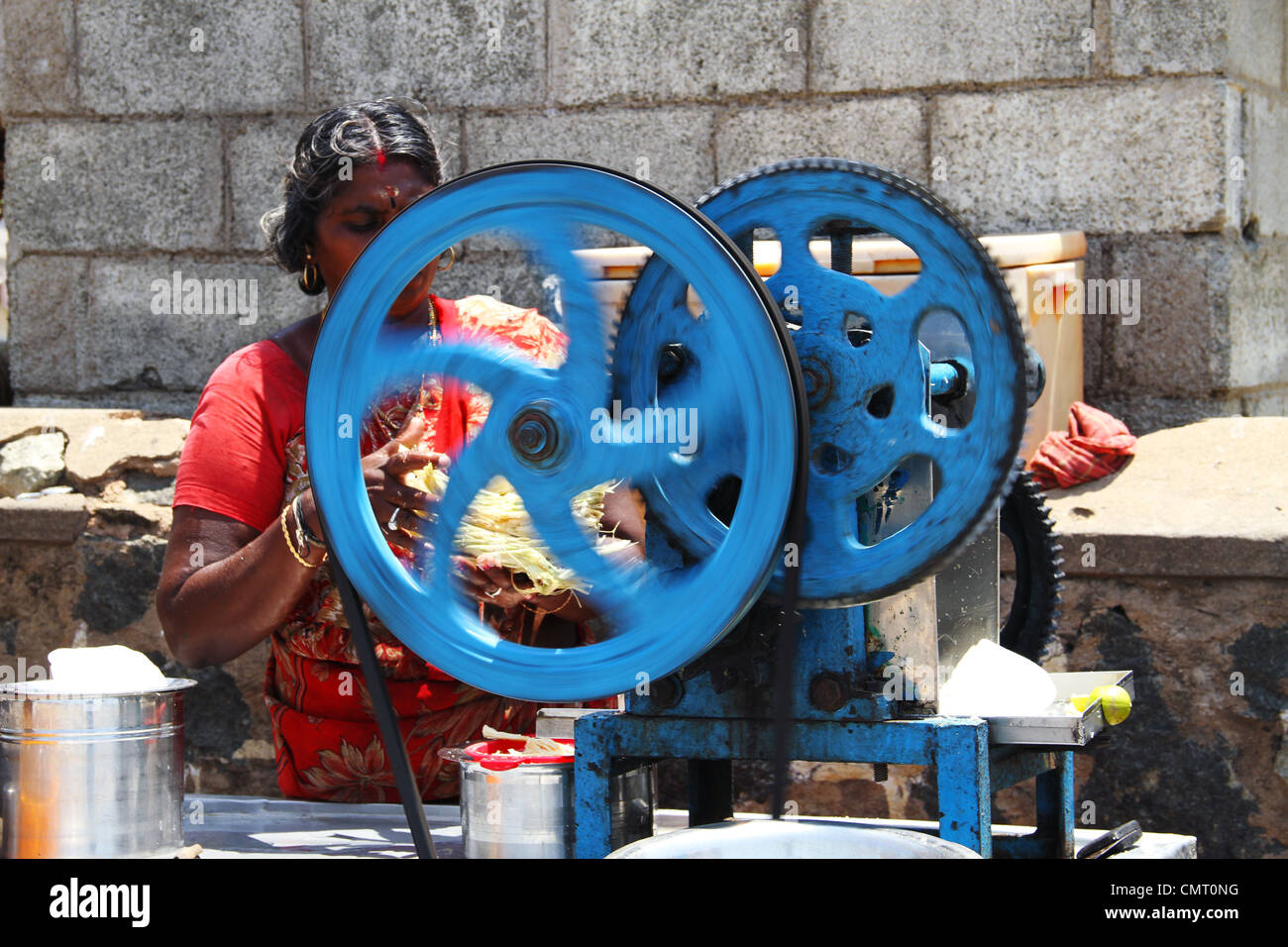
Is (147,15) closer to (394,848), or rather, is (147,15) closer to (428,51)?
(428,51)

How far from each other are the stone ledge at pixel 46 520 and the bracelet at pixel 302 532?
2146 mm

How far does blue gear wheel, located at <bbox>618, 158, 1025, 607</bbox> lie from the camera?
4.68 ft

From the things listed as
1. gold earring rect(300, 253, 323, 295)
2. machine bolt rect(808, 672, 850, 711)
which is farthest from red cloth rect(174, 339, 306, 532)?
machine bolt rect(808, 672, 850, 711)

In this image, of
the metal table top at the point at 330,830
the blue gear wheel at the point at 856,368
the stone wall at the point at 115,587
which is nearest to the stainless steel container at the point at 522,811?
the metal table top at the point at 330,830

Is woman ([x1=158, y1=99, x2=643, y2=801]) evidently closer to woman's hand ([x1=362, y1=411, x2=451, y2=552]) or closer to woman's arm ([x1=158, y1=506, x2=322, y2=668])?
woman's arm ([x1=158, y1=506, x2=322, y2=668])

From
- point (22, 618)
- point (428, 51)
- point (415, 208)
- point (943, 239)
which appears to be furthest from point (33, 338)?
point (943, 239)

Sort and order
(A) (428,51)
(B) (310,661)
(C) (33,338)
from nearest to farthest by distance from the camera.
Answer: (B) (310,661), (A) (428,51), (C) (33,338)

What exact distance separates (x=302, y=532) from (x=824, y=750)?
2.39 ft

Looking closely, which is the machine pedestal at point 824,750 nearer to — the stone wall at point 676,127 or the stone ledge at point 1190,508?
the stone ledge at point 1190,508

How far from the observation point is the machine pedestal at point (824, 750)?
1.53 meters

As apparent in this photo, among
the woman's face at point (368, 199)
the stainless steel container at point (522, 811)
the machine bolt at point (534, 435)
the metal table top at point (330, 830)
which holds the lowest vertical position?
the metal table top at point (330, 830)

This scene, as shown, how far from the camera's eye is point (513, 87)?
4.01m

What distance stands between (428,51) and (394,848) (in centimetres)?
274

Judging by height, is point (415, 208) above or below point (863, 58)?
below
